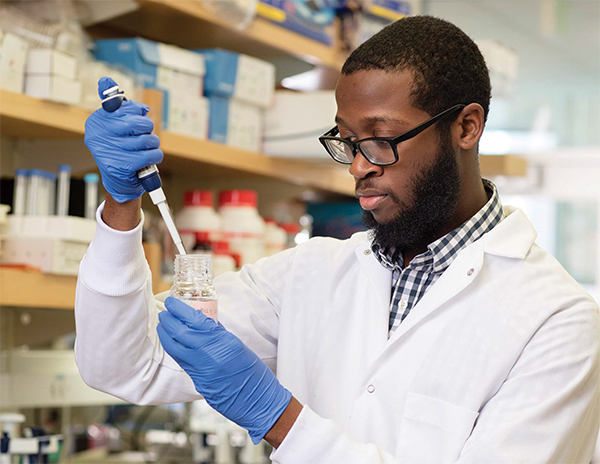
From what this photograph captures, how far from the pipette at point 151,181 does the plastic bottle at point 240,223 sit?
115cm

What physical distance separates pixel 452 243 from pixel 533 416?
35cm

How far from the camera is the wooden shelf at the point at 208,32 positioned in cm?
215

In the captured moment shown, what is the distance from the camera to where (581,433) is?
121cm

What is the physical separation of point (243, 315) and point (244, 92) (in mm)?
1066

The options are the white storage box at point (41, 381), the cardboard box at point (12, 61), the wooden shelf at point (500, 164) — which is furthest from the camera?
the wooden shelf at point (500, 164)

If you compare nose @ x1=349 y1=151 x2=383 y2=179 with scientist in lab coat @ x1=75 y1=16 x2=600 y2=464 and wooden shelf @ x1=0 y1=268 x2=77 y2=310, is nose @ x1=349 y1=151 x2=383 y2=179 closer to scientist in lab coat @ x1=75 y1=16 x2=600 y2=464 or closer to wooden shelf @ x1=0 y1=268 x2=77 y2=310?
scientist in lab coat @ x1=75 y1=16 x2=600 y2=464

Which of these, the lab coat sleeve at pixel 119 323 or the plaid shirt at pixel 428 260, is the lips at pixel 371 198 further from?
the lab coat sleeve at pixel 119 323

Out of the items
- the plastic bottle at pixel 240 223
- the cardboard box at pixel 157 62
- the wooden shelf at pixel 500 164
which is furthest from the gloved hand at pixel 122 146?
the wooden shelf at pixel 500 164

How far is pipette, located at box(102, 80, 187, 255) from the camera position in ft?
3.88

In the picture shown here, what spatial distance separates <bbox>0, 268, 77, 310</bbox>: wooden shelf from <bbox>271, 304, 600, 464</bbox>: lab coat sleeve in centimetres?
83

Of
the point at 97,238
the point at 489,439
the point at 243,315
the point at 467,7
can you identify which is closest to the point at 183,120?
the point at 243,315

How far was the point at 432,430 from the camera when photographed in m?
1.22

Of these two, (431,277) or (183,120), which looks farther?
(183,120)

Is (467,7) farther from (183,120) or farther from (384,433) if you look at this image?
(384,433)
